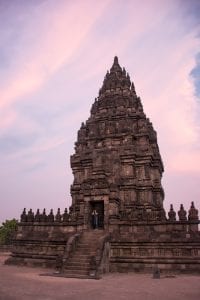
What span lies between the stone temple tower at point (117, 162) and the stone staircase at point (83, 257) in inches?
68.6

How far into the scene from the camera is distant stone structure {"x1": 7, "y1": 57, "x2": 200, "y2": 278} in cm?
2064

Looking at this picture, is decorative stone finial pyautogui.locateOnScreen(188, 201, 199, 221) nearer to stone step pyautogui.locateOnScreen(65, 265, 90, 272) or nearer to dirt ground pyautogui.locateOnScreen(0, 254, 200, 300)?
dirt ground pyautogui.locateOnScreen(0, 254, 200, 300)

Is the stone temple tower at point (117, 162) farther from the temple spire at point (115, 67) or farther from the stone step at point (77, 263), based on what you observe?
the stone step at point (77, 263)

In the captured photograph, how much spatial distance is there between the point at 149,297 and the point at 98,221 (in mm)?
15422

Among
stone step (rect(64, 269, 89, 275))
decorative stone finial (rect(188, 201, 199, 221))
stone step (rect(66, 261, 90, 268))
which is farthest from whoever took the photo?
decorative stone finial (rect(188, 201, 199, 221))

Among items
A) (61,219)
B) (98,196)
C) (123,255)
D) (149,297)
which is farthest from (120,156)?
(149,297)

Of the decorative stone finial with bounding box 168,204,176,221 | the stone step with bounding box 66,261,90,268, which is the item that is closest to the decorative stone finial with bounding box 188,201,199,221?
the decorative stone finial with bounding box 168,204,176,221

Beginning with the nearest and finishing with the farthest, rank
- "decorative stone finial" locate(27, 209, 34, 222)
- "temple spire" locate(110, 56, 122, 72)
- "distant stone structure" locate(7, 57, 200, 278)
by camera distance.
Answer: "distant stone structure" locate(7, 57, 200, 278) < "decorative stone finial" locate(27, 209, 34, 222) < "temple spire" locate(110, 56, 122, 72)

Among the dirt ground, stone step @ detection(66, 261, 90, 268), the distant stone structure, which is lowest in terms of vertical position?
the dirt ground

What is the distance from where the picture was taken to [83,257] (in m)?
19.4

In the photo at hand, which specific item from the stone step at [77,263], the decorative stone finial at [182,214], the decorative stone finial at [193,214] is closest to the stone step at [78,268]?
the stone step at [77,263]

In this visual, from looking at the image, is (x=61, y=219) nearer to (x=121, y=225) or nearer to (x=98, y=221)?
(x=98, y=221)

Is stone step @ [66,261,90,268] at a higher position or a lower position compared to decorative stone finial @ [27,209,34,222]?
lower

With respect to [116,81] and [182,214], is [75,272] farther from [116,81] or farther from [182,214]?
[116,81]
